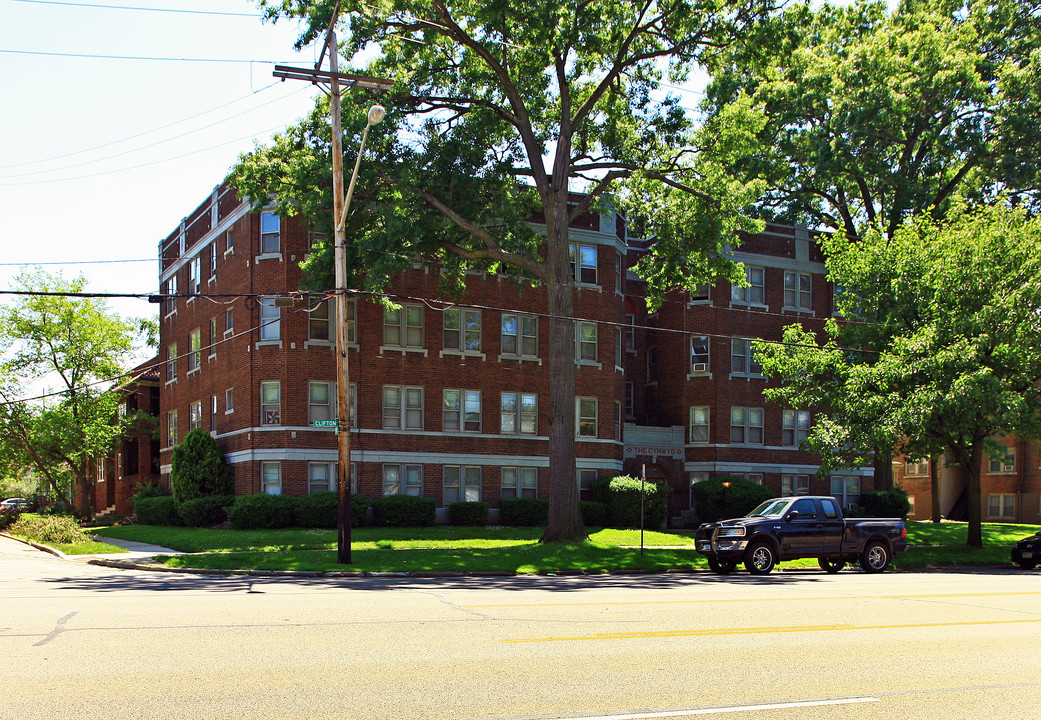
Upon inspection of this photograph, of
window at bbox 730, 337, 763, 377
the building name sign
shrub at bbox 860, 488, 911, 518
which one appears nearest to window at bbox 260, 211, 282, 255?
the building name sign

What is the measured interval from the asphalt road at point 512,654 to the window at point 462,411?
22399 millimetres

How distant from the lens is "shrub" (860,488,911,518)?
44406 millimetres

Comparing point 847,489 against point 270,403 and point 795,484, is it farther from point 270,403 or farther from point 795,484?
point 270,403

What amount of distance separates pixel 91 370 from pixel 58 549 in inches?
858

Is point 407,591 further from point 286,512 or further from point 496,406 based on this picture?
point 496,406

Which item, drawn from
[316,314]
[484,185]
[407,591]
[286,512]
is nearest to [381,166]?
[484,185]

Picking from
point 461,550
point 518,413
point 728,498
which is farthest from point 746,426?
point 461,550

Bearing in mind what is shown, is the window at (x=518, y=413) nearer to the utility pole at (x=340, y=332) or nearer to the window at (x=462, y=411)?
the window at (x=462, y=411)

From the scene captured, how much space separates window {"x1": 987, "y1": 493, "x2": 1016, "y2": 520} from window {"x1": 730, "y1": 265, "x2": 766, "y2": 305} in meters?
24.8

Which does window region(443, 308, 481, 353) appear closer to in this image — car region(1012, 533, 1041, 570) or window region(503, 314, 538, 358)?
window region(503, 314, 538, 358)

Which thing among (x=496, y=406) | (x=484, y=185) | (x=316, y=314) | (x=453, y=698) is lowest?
(x=453, y=698)

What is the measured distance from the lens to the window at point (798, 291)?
45250mm

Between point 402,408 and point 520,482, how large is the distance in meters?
5.88

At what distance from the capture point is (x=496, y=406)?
3934cm
